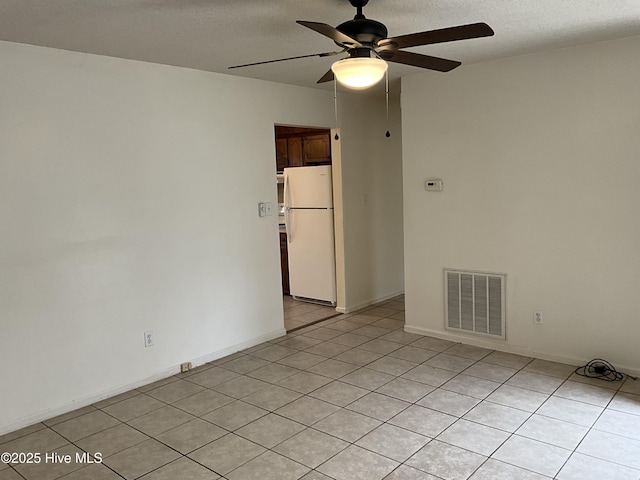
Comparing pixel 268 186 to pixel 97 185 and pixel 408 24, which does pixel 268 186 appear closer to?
pixel 97 185

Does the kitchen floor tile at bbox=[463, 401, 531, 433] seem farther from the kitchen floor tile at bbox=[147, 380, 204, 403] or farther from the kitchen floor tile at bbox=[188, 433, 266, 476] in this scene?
the kitchen floor tile at bbox=[147, 380, 204, 403]

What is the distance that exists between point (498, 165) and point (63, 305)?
3.41m

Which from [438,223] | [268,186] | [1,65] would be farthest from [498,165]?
[1,65]

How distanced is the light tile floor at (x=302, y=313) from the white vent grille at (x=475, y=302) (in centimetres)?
148

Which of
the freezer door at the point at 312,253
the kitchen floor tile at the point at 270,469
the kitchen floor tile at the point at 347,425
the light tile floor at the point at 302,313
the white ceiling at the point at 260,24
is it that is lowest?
the kitchen floor tile at the point at 270,469

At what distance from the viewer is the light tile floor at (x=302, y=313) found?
5173 millimetres

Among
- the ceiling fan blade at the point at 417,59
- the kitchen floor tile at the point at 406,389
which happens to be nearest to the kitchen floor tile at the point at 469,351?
the kitchen floor tile at the point at 406,389

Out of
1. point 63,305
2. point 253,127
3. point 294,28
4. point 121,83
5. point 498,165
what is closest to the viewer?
point 294,28

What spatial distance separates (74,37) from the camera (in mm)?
2930

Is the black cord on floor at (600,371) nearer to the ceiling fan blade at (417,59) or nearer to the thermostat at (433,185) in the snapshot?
the thermostat at (433,185)

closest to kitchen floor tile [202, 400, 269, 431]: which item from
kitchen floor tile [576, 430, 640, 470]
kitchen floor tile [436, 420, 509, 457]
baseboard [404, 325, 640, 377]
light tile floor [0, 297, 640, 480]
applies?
light tile floor [0, 297, 640, 480]

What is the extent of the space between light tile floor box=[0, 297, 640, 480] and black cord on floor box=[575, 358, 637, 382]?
10 cm

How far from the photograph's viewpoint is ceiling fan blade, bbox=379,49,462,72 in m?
2.41

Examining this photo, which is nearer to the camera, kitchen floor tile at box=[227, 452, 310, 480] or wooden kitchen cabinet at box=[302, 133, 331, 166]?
kitchen floor tile at box=[227, 452, 310, 480]
